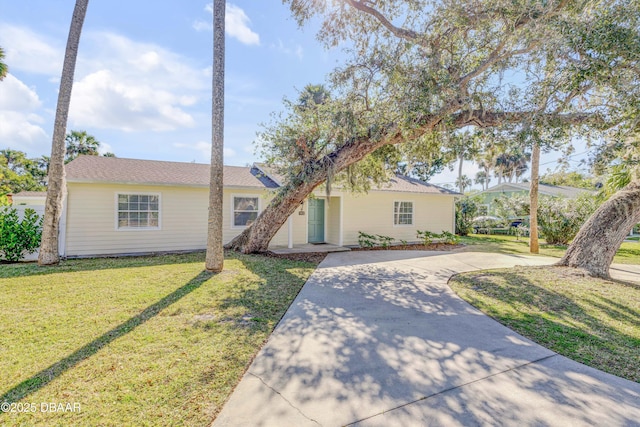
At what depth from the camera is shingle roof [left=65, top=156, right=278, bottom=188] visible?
9330 mm

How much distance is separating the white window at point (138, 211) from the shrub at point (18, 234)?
6.47ft

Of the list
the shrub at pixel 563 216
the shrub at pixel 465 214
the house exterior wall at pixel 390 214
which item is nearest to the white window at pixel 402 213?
the house exterior wall at pixel 390 214

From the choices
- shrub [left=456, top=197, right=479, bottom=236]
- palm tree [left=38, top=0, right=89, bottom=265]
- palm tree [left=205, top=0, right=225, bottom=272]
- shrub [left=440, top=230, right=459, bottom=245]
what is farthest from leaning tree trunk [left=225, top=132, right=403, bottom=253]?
shrub [left=456, top=197, right=479, bottom=236]

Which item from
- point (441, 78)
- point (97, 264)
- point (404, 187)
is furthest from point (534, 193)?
point (97, 264)

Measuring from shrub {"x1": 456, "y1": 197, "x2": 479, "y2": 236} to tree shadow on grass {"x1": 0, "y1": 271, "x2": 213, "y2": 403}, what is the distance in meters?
17.6

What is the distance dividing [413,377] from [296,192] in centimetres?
704

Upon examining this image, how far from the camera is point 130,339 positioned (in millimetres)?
3609

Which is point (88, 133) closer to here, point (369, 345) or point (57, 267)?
point (57, 267)

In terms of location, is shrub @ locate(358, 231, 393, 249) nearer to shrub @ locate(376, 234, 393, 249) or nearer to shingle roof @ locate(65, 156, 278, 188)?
shrub @ locate(376, 234, 393, 249)

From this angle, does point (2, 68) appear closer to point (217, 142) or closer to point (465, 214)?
point (217, 142)

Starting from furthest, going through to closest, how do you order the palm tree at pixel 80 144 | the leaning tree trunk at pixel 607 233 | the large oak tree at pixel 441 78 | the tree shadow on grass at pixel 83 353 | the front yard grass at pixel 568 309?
the palm tree at pixel 80 144, the leaning tree trunk at pixel 607 233, the large oak tree at pixel 441 78, the front yard grass at pixel 568 309, the tree shadow on grass at pixel 83 353

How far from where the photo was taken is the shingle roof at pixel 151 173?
9.33 meters

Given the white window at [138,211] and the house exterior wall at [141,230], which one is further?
the white window at [138,211]

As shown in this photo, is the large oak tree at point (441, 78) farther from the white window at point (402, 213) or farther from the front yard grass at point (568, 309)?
the white window at point (402, 213)
